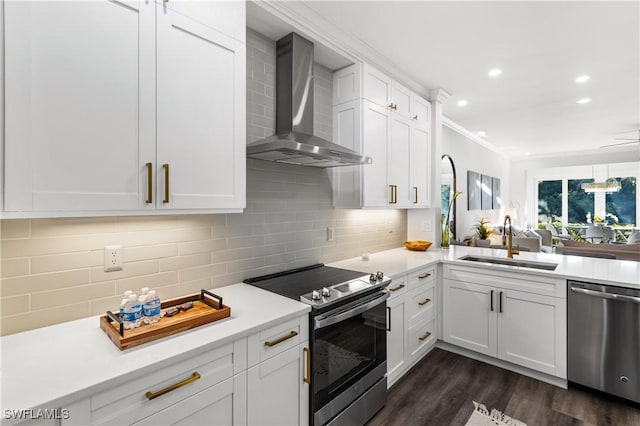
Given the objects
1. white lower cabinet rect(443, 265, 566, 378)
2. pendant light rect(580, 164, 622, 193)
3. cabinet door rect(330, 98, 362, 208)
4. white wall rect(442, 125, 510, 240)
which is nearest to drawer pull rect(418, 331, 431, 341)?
white lower cabinet rect(443, 265, 566, 378)

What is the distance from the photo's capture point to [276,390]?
150cm

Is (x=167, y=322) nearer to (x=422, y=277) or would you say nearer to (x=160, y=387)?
(x=160, y=387)

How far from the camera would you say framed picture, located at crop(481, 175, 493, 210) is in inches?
262

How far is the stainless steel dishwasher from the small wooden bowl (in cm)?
135

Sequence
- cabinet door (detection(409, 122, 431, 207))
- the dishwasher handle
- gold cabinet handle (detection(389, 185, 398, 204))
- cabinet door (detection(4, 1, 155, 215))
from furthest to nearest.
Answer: cabinet door (detection(409, 122, 431, 207)) < gold cabinet handle (detection(389, 185, 398, 204)) < the dishwasher handle < cabinet door (detection(4, 1, 155, 215))

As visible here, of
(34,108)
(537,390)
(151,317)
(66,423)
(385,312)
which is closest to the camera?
(66,423)

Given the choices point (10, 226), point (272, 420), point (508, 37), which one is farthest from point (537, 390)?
point (10, 226)

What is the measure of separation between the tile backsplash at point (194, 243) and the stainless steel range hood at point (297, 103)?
71 mm

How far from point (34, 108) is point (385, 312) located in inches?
81.7

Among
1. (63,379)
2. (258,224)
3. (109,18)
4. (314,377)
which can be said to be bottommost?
(314,377)

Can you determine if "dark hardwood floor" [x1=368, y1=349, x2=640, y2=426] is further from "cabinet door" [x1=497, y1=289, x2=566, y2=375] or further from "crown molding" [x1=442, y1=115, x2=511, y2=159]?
"crown molding" [x1=442, y1=115, x2=511, y2=159]

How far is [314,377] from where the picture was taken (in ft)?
5.47

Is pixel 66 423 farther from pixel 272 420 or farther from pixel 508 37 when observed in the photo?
pixel 508 37

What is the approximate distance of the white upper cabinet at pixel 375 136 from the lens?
260cm
